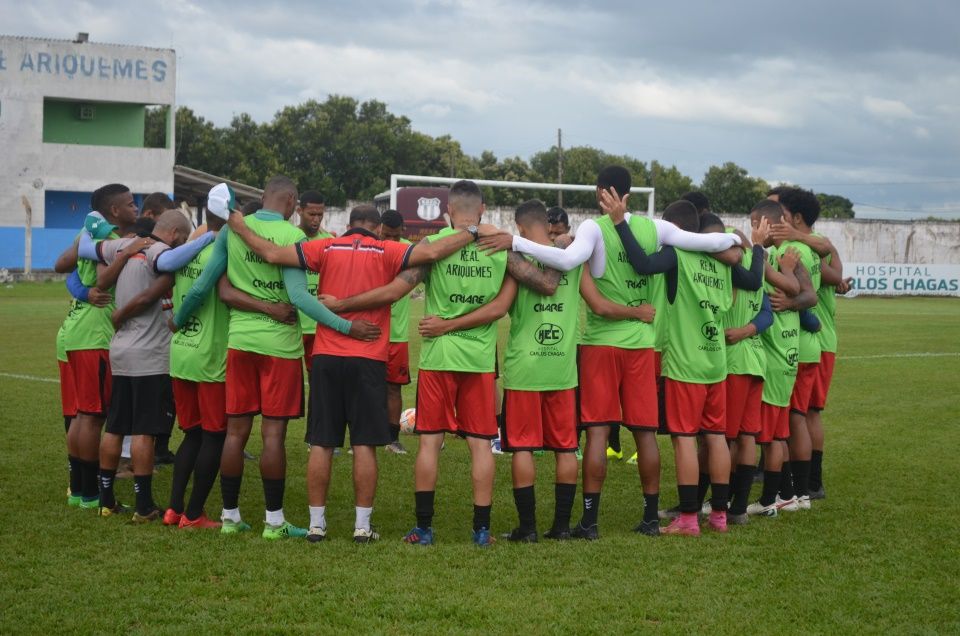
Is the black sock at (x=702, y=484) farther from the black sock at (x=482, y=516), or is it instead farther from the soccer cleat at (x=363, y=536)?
the soccer cleat at (x=363, y=536)

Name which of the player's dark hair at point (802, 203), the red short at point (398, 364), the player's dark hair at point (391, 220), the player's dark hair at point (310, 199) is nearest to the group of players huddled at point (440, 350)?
the player's dark hair at point (802, 203)

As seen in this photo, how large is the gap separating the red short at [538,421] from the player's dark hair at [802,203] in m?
2.98

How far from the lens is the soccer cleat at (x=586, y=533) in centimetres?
715

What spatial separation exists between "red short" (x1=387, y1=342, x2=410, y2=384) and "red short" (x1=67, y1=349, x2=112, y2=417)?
3221 mm

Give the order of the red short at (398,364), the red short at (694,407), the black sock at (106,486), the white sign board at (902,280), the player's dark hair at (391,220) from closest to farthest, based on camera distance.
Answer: the red short at (694,407) → the black sock at (106,486) → the player's dark hair at (391,220) → the red short at (398,364) → the white sign board at (902,280)

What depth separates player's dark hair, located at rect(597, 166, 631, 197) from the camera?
23.7ft

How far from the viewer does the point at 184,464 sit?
7449 millimetres

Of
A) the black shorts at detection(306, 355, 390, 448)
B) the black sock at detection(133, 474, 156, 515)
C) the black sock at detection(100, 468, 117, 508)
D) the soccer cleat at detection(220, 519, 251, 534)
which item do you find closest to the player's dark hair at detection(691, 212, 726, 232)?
the black shorts at detection(306, 355, 390, 448)

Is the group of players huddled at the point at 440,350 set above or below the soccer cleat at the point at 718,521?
above

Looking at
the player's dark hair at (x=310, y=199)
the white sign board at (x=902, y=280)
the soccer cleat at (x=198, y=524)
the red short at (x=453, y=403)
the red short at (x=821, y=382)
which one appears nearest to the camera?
the red short at (x=453, y=403)

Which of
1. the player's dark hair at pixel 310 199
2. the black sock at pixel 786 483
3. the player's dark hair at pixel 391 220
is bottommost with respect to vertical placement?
the black sock at pixel 786 483

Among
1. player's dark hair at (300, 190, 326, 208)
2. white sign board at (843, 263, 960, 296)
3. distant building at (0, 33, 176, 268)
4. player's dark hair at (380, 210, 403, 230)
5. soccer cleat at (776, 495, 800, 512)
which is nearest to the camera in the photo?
soccer cleat at (776, 495, 800, 512)

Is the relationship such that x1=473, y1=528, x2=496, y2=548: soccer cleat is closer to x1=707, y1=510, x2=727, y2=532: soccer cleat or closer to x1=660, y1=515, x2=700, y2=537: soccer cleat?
x1=660, y1=515, x2=700, y2=537: soccer cleat

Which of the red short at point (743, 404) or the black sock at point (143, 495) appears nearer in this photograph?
the black sock at point (143, 495)
